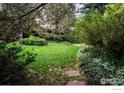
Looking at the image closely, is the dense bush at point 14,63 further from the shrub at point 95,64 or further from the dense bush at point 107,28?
the dense bush at point 107,28

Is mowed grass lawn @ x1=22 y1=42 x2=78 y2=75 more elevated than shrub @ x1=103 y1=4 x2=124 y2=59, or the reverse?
shrub @ x1=103 y1=4 x2=124 y2=59

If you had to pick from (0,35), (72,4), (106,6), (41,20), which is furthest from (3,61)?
(106,6)

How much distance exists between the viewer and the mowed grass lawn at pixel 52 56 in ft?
14.8

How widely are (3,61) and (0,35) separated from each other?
0.97 ft

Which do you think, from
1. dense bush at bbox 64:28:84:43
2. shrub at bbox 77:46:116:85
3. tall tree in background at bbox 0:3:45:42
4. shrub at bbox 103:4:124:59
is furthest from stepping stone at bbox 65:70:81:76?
tall tree in background at bbox 0:3:45:42

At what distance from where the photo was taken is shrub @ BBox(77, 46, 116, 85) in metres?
4.47

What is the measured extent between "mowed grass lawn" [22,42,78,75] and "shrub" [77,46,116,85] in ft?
0.36

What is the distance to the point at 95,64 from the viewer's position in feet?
14.9

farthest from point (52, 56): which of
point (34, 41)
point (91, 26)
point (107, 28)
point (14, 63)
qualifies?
point (107, 28)

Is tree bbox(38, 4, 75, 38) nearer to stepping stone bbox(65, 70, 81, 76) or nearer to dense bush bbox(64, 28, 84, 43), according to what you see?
dense bush bbox(64, 28, 84, 43)
